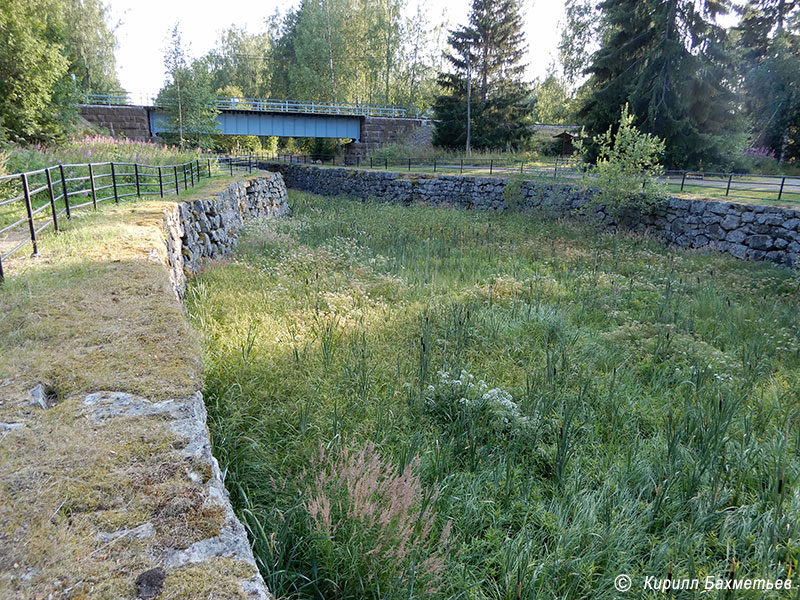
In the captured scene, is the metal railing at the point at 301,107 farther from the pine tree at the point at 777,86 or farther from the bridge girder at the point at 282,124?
the pine tree at the point at 777,86

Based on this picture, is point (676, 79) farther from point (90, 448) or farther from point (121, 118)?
point (121, 118)

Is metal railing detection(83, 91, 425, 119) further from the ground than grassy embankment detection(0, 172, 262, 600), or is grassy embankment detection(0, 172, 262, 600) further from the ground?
metal railing detection(83, 91, 425, 119)

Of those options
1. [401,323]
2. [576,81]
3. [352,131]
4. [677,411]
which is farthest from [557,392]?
[576,81]

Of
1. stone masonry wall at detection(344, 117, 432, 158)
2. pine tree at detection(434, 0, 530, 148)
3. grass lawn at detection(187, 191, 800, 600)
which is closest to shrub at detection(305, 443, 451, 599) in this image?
grass lawn at detection(187, 191, 800, 600)

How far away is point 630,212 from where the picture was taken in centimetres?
1642

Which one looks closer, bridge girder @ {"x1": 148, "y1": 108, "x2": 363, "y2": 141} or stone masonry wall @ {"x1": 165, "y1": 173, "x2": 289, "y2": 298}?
stone masonry wall @ {"x1": 165, "y1": 173, "x2": 289, "y2": 298}

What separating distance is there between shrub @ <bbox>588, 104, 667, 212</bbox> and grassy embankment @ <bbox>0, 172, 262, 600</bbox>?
554 inches

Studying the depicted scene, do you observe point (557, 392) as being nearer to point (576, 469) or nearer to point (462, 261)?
point (576, 469)

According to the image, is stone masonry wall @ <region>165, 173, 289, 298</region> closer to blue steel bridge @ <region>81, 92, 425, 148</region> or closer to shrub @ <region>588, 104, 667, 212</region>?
shrub @ <region>588, 104, 667, 212</region>

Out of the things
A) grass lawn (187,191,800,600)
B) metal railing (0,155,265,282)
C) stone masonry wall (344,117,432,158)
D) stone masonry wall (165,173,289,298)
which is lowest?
grass lawn (187,191,800,600)

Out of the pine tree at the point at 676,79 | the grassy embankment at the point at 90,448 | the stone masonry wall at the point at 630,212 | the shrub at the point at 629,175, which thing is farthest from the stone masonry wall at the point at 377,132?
the grassy embankment at the point at 90,448

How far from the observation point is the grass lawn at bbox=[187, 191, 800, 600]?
9.23 ft

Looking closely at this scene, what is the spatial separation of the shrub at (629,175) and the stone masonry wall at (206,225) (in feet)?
37.3

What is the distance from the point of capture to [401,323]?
6816 mm
